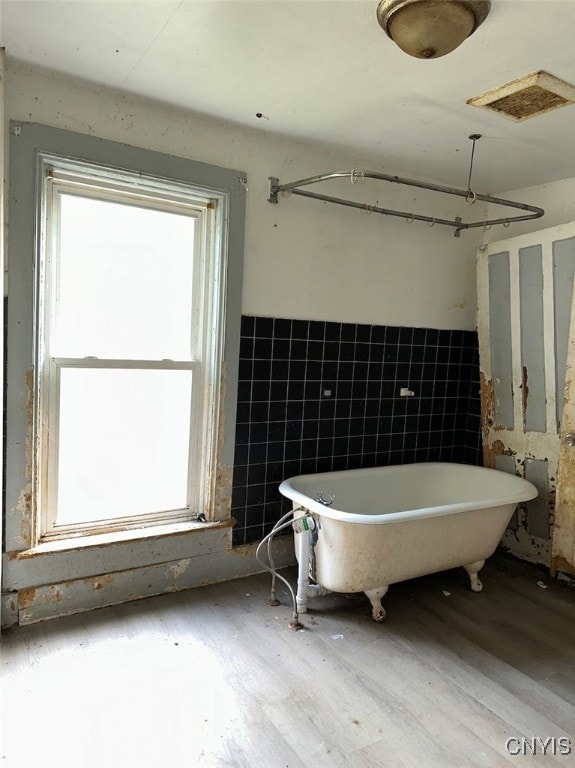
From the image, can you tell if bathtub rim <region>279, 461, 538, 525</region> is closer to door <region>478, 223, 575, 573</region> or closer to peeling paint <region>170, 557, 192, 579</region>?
door <region>478, 223, 575, 573</region>

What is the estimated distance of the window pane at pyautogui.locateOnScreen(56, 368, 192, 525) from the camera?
2400mm

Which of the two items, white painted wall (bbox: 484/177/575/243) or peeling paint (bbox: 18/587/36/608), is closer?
peeling paint (bbox: 18/587/36/608)

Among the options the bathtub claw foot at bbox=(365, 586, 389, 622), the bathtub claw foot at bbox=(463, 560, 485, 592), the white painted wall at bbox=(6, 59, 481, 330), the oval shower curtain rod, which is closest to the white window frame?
the white painted wall at bbox=(6, 59, 481, 330)

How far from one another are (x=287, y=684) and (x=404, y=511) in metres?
1.06

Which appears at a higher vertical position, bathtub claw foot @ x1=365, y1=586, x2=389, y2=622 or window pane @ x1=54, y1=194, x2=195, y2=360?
window pane @ x1=54, y1=194, x2=195, y2=360

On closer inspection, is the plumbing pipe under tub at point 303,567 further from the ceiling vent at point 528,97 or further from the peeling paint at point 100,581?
the ceiling vent at point 528,97

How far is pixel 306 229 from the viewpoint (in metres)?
2.81

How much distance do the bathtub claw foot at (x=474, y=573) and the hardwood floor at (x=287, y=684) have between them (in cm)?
11

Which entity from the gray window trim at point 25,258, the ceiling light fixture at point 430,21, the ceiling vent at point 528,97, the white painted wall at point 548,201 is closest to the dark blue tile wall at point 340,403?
the white painted wall at point 548,201

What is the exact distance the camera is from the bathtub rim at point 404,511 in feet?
7.35

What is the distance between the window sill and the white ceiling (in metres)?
1.98

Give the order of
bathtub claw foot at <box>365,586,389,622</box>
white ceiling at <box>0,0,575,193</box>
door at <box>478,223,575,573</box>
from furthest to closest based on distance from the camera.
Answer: door at <box>478,223,575,573</box> < bathtub claw foot at <box>365,586,389,622</box> < white ceiling at <box>0,0,575,193</box>

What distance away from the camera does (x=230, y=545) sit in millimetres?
2729

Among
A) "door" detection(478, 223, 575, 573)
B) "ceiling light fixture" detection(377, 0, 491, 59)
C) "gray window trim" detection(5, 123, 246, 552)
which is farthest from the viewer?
"door" detection(478, 223, 575, 573)
